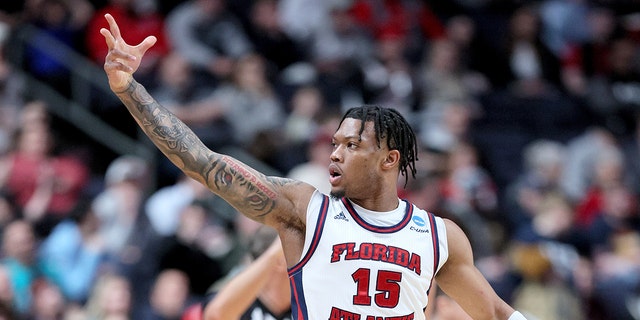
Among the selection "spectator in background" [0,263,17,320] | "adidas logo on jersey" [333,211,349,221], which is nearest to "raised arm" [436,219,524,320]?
"adidas logo on jersey" [333,211,349,221]

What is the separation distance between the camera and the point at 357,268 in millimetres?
4984

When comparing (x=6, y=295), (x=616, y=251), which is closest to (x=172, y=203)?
(x=6, y=295)

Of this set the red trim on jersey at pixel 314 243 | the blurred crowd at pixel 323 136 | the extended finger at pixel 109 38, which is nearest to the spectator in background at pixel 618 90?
the blurred crowd at pixel 323 136

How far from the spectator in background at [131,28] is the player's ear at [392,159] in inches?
315

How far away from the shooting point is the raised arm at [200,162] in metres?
4.80

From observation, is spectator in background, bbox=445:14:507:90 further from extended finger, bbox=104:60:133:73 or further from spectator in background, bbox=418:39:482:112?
extended finger, bbox=104:60:133:73

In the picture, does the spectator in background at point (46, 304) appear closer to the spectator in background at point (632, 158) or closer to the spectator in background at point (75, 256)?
the spectator in background at point (75, 256)

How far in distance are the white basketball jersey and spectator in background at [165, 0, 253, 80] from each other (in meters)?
8.22

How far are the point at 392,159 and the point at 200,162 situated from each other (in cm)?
97

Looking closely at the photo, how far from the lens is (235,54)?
1330 cm

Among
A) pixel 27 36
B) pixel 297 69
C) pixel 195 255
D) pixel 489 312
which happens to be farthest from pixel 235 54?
pixel 489 312

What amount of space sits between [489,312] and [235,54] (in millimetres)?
8459

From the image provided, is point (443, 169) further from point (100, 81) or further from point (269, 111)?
point (100, 81)

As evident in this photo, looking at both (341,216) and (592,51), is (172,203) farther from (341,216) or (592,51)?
(592,51)
